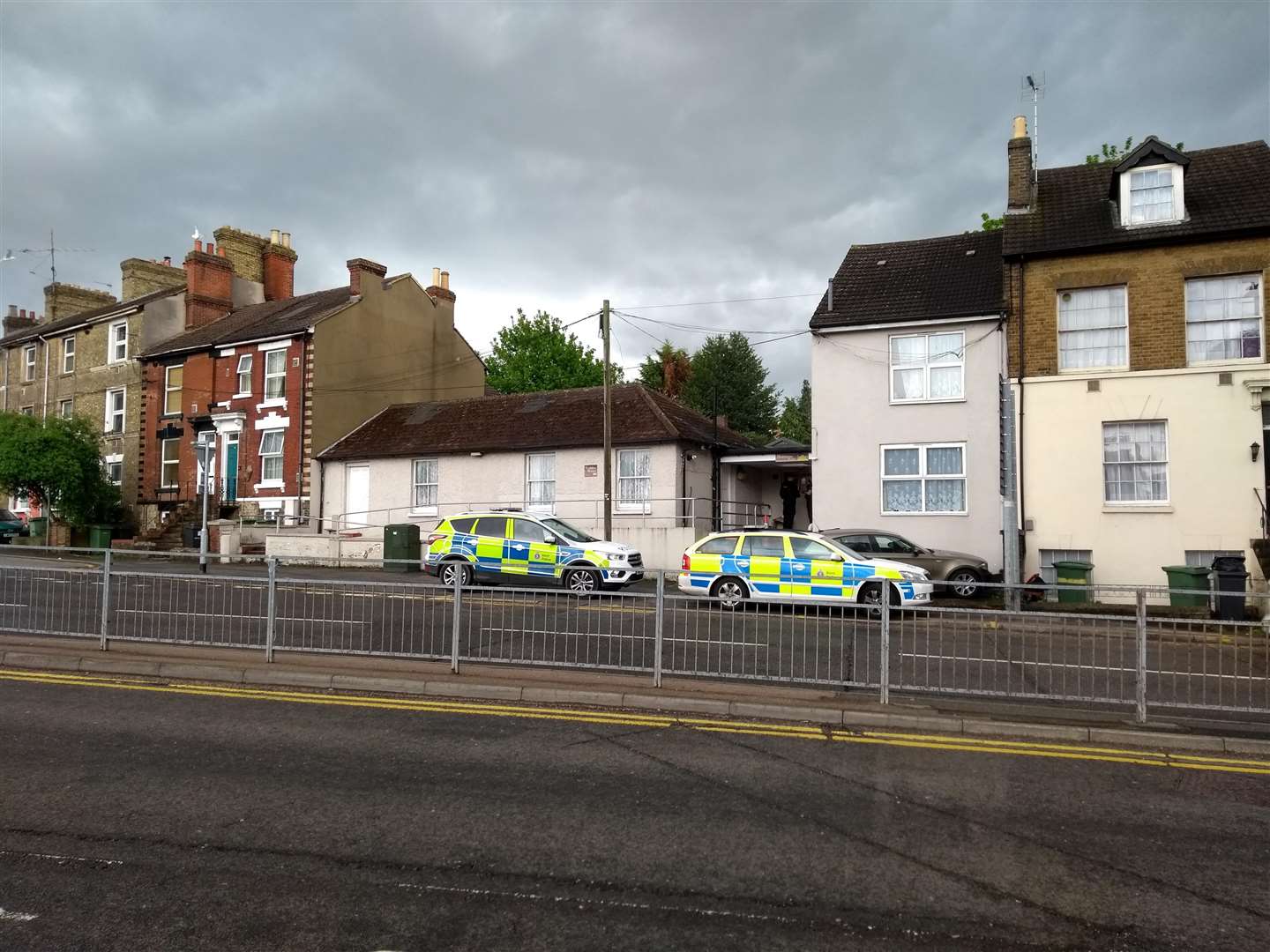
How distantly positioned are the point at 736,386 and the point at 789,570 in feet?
144

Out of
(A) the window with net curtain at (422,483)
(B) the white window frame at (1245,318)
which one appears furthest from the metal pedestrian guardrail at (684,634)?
(A) the window with net curtain at (422,483)

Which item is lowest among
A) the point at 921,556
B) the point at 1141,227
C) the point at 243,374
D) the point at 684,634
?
the point at 684,634

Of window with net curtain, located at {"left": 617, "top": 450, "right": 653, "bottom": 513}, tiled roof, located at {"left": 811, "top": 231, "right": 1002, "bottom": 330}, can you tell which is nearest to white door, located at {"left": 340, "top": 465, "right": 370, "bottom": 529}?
window with net curtain, located at {"left": 617, "top": 450, "right": 653, "bottom": 513}

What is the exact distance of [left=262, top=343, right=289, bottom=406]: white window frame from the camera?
33.1 metres

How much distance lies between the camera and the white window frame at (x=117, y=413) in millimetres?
38781

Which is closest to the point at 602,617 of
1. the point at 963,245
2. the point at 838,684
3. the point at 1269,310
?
the point at 838,684

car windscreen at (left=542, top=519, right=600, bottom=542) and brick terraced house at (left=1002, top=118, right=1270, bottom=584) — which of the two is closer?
brick terraced house at (left=1002, top=118, right=1270, bottom=584)

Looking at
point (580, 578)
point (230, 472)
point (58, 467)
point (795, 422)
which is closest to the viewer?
point (580, 578)

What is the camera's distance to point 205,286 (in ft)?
126

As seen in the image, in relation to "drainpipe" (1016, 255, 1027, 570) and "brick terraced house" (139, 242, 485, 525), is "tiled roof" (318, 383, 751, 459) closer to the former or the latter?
"brick terraced house" (139, 242, 485, 525)

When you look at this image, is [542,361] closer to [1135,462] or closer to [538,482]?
[538,482]

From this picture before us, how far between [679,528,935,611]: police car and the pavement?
7.90 meters

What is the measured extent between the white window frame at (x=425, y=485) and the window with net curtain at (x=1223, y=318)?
72.5 feet

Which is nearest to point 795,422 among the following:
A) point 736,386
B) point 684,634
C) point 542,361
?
point 736,386
